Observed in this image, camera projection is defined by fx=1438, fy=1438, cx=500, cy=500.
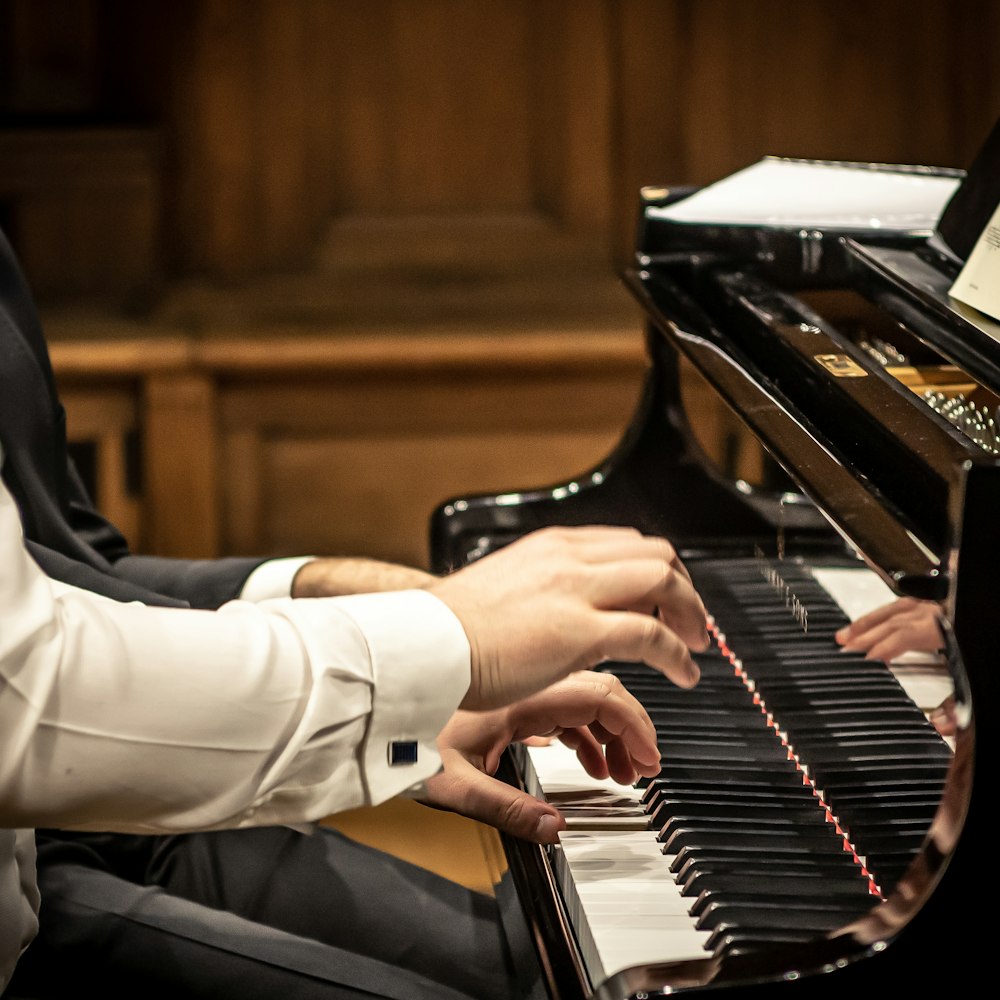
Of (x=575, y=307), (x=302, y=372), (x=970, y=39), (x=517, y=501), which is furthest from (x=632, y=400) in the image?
(x=517, y=501)

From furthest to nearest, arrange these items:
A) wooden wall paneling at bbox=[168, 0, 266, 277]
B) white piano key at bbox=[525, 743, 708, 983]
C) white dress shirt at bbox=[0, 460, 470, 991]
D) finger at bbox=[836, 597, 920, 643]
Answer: wooden wall paneling at bbox=[168, 0, 266, 277] < finger at bbox=[836, 597, 920, 643] < white piano key at bbox=[525, 743, 708, 983] < white dress shirt at bbox=[0, 460, 470, 991]

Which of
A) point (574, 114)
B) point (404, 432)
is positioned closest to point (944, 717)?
point (404, 432)

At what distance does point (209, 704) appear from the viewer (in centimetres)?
83

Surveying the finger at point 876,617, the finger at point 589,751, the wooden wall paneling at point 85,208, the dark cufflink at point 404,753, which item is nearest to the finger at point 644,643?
the dark cufflink at point 404,753

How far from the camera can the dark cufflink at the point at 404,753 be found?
86cm

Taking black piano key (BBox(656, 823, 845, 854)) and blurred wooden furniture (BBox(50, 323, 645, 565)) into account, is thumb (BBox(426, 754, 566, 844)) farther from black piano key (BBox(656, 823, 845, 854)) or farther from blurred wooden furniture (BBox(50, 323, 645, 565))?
blurred wooden furniture (BBox(50, 323, 645, 565))

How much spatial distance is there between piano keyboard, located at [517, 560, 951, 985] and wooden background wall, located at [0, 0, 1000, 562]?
5.83ft

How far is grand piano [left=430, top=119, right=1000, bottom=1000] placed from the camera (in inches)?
31.9

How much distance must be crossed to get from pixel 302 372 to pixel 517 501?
1.50 metres

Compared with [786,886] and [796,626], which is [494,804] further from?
[796,626]

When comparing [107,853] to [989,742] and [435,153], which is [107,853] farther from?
[435,153]

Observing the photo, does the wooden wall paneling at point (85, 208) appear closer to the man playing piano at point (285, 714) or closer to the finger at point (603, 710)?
the man playing piano at point (285, 714)

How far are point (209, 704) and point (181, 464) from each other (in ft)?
7.25

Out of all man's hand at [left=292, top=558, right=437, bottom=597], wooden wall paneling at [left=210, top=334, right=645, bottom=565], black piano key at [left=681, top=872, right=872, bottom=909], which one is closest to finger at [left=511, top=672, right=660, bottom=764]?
black piano key at [left=681, top=872, right=872, bottom=909]
